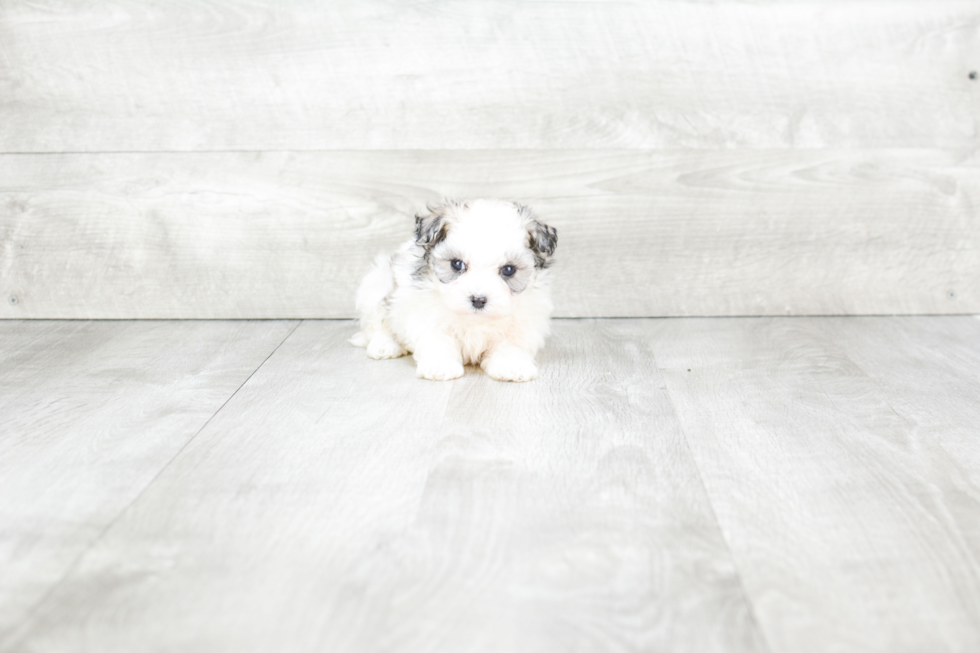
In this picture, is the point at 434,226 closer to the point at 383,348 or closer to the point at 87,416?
the point at 383,348

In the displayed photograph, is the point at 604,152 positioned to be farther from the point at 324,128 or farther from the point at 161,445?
the point at 161,445

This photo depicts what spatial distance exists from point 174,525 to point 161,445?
0.32 meters

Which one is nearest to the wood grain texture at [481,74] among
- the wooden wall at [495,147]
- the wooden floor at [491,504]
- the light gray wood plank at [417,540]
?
the wooden wall at [495,147]

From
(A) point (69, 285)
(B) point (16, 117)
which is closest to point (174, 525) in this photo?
(A) point (69, 285)

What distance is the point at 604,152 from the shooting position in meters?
2.28

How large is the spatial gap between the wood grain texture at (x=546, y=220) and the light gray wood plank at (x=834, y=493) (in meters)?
0.37

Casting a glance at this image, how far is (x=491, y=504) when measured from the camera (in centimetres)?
122

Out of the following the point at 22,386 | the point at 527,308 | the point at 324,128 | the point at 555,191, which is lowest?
the point at 22,386

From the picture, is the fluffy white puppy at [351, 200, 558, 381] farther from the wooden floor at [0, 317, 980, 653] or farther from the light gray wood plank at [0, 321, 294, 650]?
the light gray wood plank at [0, 321, 294, 650]

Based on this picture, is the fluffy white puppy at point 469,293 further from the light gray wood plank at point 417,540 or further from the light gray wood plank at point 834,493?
the light gray wood plank at point 834,493

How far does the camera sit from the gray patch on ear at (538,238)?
1.80m

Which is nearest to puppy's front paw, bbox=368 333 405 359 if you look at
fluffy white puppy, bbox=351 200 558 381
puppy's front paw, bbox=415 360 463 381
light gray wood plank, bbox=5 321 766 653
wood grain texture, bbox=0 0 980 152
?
fluffy white puppy, bbox=351 200 558 381

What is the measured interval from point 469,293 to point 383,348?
1.23ft

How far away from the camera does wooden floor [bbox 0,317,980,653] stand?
3.11 ft
